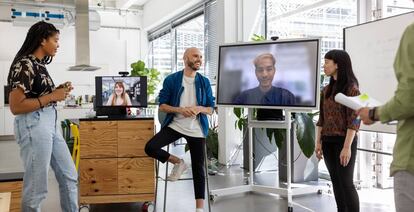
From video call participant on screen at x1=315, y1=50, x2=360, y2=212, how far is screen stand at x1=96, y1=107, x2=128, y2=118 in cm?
187

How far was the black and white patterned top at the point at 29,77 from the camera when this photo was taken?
2426 mm

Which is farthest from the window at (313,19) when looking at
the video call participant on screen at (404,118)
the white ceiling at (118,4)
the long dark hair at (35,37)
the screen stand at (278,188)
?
the white ceiling at (118,4)

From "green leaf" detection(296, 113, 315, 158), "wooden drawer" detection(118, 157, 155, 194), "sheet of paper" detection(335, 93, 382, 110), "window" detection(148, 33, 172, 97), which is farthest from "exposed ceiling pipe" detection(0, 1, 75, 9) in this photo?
"sheet of paper" detection(335, 93, 382, 110)

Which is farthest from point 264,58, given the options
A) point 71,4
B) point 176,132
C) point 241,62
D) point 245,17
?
point 71,4

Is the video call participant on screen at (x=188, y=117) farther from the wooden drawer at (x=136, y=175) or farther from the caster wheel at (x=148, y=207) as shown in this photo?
the caster wheel at (x=148, y=207)

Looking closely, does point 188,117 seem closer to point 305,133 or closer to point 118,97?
point 118,97

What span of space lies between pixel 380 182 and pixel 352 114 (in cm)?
218

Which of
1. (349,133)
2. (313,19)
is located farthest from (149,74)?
(349,133)

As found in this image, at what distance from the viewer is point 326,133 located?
2771 mm

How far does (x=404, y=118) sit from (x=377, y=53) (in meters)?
2.58

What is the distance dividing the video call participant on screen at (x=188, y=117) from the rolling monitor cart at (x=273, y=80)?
0.67m

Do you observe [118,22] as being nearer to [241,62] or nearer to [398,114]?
[241,62]

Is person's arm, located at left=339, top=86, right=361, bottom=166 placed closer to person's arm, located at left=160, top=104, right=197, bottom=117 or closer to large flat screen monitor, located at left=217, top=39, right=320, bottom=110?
large flat screen monitor, located at left=217, top=39, right=320, bottom=110

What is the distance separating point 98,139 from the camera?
348 centimetres
